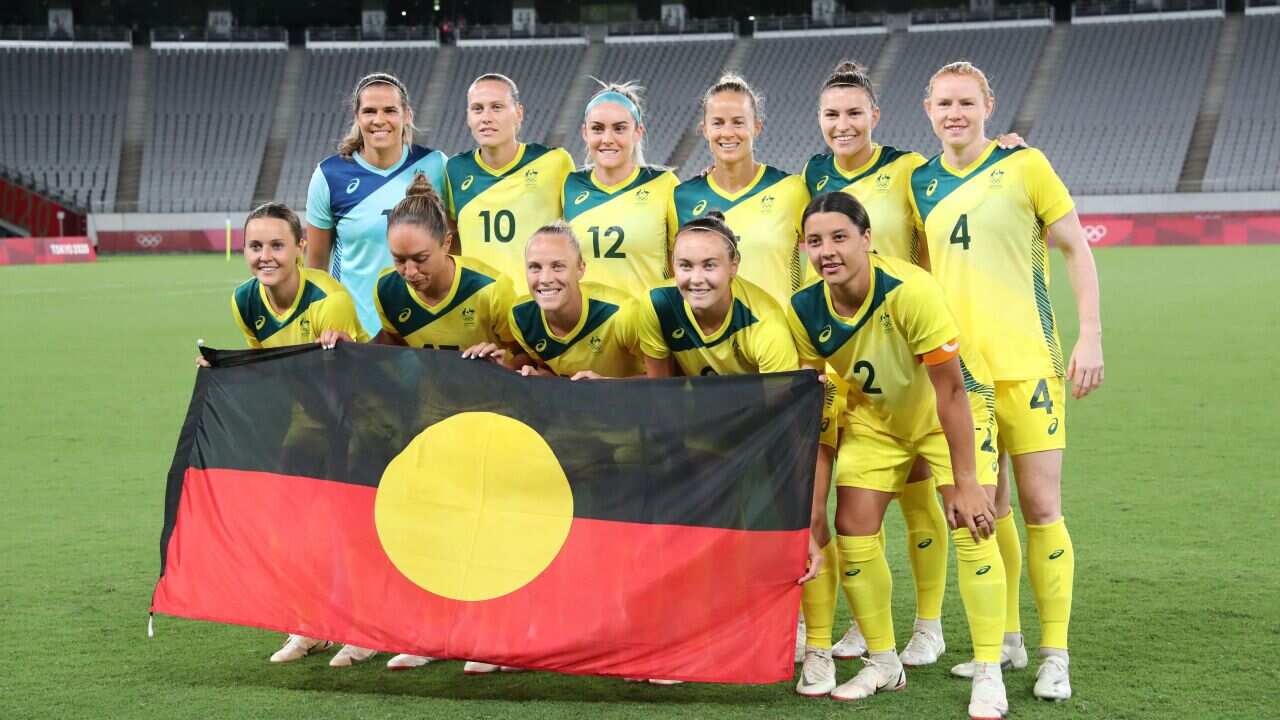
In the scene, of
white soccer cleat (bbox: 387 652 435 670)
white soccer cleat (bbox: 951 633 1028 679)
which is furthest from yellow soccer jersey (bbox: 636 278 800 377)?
white soccer cleat (bbox: 387 652 435 670)

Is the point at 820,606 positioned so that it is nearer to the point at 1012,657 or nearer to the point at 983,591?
the point at 983,591

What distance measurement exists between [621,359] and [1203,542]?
9.93 ft

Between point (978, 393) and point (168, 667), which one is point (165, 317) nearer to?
point (168, 667)

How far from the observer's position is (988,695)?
392 centimetres

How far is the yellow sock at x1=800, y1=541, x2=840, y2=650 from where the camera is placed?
4.27 metres

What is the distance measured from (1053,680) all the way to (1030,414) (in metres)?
0.84

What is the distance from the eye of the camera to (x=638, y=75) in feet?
149

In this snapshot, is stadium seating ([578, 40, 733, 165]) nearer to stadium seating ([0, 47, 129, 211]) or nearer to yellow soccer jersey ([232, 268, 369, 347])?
stadium seating ([0, 47, 129, 211])

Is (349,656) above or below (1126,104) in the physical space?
below

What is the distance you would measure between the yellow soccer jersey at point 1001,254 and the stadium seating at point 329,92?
39.8 m

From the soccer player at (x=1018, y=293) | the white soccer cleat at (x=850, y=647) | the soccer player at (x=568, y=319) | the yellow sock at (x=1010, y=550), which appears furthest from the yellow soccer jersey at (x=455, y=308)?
the yellow sock at (x=1010, y=550)

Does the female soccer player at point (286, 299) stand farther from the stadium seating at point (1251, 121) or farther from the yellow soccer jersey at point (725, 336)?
the stadium seating at point (1251, 121)

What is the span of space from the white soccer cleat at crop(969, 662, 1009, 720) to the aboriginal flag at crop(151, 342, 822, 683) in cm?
56

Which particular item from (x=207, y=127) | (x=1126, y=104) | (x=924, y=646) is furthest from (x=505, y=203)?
(x=207, y=127)
